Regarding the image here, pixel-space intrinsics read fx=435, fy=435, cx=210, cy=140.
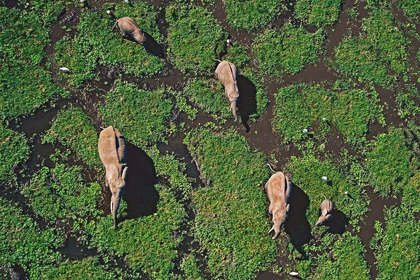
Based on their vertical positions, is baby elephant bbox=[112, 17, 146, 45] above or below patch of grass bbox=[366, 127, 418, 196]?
above

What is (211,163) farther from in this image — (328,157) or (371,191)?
(371,191)

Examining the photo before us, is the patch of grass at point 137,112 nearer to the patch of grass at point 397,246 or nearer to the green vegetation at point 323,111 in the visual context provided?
the green vegetation at point 323,111

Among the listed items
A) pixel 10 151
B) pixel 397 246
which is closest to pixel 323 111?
pixel 397 246

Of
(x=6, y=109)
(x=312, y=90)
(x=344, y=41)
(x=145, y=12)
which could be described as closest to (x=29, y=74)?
(x=6, y=109)

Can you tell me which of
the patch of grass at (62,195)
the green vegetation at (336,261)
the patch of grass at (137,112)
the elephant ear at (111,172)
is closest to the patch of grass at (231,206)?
the patch of grass at (137,112)

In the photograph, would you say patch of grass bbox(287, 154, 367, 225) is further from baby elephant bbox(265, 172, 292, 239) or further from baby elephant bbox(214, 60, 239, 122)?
baby elephant bbox(214, 60, 239, 122)

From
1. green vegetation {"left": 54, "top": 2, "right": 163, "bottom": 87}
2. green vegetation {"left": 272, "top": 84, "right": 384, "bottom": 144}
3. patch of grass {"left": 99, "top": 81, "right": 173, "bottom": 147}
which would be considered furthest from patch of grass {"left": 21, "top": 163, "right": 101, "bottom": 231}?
green vegetation {"left": 272, "top": 84, "right": 384, "bottom": 144}

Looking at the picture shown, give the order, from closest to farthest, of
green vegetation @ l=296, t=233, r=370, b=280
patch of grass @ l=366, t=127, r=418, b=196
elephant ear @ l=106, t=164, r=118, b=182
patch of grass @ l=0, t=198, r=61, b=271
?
elephant ear @ l=106, t=164, r=118, b=182 < patch of grass @ l=0, t=198, r=61, b=271 < green vegetation @ l=296, t=233, r=370, b=280 < patch of grass @ l=366, t=127, r=418, b=196

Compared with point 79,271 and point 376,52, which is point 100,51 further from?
point 376,52

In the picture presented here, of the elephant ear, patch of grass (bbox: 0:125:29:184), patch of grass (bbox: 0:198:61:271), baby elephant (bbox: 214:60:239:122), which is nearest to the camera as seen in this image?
the elephant ear
